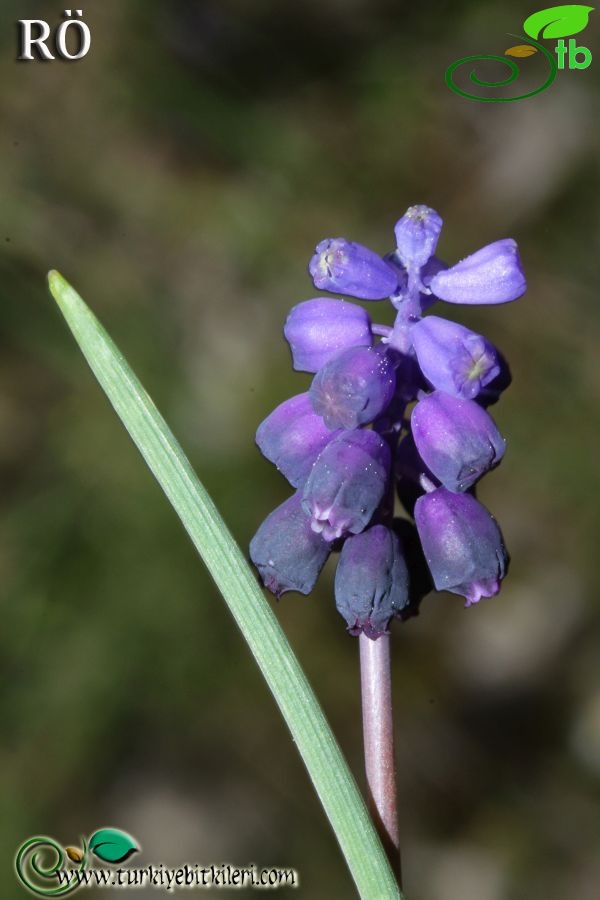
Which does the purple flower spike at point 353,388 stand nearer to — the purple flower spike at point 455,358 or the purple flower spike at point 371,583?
the purple flower spike at point 455,358

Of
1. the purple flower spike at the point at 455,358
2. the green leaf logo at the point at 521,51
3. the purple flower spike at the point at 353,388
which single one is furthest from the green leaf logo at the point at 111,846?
the green leaf logo at the point at 521,51

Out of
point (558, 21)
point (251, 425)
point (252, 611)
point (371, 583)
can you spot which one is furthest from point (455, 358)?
point (558, 21)

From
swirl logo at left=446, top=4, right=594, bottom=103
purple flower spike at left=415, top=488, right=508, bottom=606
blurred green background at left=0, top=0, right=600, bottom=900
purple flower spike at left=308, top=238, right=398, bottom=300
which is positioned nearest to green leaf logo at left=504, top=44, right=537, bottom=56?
swirl logo at left=446, top=4, right=594, bottom=103

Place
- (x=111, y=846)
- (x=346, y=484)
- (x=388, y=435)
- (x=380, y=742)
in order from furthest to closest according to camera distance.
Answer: (x=111, y=846)
(x=388, y=435)
(x=380, y=742)
(x=346, y=484)

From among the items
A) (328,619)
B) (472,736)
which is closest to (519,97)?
(328,619)

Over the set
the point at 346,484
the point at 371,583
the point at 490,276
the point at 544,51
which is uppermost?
the point at 544,51

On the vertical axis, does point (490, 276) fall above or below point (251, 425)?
above

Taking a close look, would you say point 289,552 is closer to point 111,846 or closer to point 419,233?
point 419,233

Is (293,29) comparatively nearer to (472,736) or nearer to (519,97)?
(519,97)
